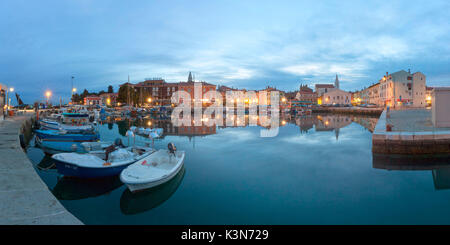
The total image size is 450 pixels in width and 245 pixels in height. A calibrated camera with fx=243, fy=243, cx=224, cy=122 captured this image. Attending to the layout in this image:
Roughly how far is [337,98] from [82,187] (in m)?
97.7

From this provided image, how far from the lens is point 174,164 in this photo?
33.7 ft

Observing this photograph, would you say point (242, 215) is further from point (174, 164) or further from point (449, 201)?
point (449, 201)

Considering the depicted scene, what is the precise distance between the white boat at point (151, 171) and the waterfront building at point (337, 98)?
93.7 metres

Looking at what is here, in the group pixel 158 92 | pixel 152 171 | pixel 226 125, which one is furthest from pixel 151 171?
pixel 158 92

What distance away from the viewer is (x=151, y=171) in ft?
29.2

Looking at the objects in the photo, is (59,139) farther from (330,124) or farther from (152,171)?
(330,124)

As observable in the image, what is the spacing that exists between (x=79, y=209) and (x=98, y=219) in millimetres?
1120

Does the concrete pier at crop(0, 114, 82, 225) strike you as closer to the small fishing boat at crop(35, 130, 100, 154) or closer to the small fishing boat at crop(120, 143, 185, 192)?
the small fishing boat at crop(120, 143, 185, 192)

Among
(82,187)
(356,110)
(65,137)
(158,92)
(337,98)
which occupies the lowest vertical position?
(82,187)

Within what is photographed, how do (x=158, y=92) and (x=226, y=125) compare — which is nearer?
→ (x=226, y=125)

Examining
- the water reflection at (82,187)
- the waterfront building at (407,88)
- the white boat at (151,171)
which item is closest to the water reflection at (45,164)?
the water reflection at (82,187)

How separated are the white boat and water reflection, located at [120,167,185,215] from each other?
1.04ft

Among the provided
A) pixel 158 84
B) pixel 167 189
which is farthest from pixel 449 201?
pixel 158 84

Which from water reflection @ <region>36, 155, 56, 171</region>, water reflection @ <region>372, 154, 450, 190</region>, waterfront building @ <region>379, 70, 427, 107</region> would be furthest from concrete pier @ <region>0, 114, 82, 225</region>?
waterfront building @ <region>379, 70, 427, 107</region>
